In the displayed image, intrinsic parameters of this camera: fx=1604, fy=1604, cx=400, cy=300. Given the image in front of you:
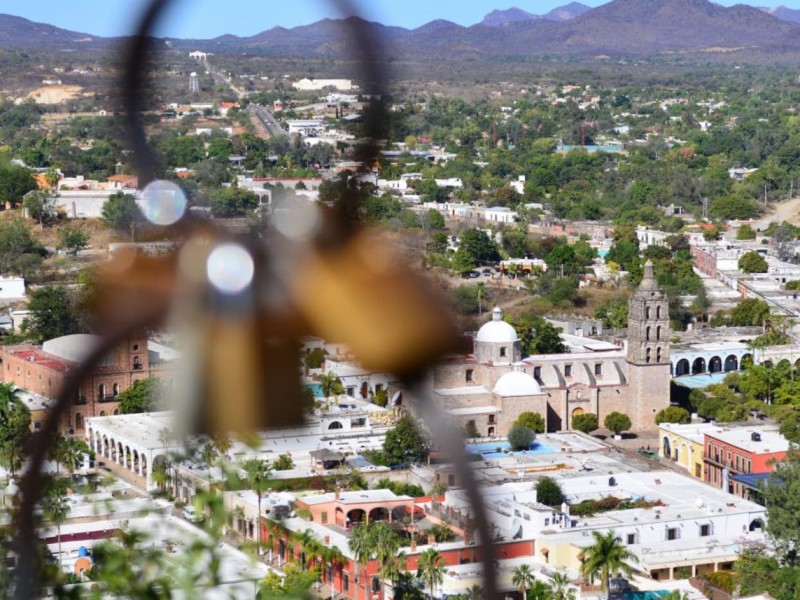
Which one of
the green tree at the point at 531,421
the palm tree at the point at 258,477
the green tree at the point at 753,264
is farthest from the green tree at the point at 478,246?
the palm tree at the point at 258,477

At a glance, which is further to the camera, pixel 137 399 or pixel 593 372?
pixel 593 372

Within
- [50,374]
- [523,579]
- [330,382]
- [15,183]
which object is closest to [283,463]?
[50,374]

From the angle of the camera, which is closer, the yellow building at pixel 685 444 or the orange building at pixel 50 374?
the orange building at pixel 50 374

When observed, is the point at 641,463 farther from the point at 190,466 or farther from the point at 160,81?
the point at 160,81

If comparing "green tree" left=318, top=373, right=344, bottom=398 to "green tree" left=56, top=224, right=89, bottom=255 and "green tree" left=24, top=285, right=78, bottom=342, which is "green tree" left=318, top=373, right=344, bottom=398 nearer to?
"green tree" left=24, top=285, right=78, bottom=342

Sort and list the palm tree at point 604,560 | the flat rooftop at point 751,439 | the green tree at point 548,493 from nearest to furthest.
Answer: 1. the palm tree at point 604,560
2. the green tree at point 548,493
3. the flat rooftop at point 751,439

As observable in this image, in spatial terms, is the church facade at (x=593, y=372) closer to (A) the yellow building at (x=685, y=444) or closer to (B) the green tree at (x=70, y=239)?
(A) the yellow building at (x=685, y=444)

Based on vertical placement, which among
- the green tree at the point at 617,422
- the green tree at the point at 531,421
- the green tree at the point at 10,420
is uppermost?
the green tree at the point at 10,420

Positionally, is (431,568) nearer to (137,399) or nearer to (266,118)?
(266,118)
